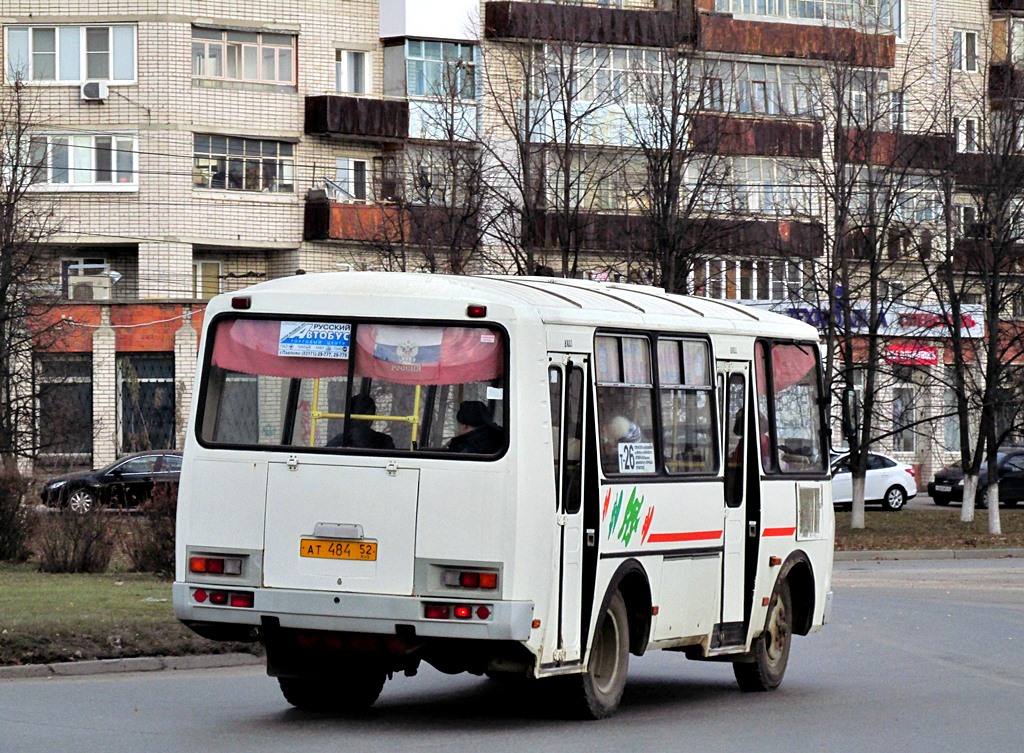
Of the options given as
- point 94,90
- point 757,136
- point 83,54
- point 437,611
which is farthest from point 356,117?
point 437,611

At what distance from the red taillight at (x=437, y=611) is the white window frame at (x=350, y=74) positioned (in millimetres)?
42859

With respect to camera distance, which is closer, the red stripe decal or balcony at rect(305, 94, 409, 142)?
the red stripe decal

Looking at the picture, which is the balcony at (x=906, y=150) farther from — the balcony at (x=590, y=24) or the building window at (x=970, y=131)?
the balcony at (x=590, y=24)

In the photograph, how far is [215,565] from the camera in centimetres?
1113

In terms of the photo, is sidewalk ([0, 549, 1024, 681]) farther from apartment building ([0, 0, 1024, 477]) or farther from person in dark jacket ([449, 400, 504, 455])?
apartment building ([0, 0, 1024, 477])

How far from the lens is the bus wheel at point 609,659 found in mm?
11703

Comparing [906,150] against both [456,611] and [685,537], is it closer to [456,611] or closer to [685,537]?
[685,537]

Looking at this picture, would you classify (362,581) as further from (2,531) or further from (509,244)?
(509,244)

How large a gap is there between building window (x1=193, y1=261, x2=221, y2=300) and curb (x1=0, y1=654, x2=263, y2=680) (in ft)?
117

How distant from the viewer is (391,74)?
52.7m

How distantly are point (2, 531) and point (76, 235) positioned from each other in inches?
1050

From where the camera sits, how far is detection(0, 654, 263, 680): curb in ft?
45.8

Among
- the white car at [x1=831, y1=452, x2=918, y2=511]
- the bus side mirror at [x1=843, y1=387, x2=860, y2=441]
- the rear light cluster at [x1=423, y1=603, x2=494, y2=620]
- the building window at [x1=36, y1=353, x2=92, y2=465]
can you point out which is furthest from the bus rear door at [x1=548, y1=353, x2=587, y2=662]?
the white car at [x1=831, y1=452, x2=918, y2=511]

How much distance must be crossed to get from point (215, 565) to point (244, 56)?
41433mm
